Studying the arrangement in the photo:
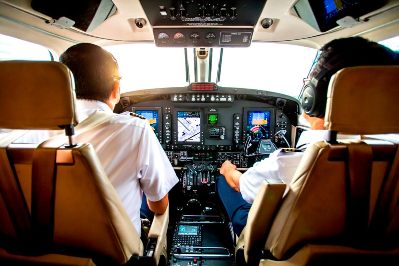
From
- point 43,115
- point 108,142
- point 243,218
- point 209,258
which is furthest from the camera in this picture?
point 209,258

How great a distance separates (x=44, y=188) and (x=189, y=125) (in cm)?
197

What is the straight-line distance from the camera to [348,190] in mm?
980

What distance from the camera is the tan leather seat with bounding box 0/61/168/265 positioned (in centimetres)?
86

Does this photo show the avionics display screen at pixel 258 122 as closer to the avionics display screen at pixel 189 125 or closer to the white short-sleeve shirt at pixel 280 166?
the avionics display screen at pixel 189 125

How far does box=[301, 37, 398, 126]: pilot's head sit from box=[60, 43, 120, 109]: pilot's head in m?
0.95

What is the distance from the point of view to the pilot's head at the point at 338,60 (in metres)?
1.06

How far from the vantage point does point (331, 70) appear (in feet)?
3.59

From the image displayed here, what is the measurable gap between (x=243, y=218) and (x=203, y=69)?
1.82 metres

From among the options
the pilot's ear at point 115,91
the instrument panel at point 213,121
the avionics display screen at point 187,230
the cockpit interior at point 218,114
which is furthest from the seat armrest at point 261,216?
the instrument panel at point 213,121

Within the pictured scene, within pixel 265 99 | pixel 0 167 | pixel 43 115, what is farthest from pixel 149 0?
pixel 265 99

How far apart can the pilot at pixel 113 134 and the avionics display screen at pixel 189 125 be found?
149 cm

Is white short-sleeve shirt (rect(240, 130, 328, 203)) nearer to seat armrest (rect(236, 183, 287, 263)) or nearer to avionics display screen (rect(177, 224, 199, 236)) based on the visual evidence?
seat armrest (rect(236, 183, 287, 263))

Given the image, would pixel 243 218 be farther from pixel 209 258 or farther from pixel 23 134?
pixel 23 134

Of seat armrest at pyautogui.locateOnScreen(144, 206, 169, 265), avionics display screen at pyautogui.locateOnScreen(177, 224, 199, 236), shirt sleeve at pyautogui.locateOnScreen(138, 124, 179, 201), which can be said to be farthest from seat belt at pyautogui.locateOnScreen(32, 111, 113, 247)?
avionics display screen at pyautogui.locateOnScreen(177, 224, 199, 236)
